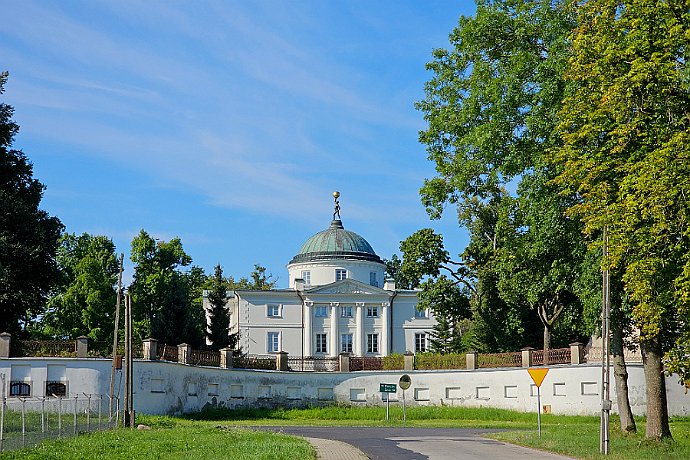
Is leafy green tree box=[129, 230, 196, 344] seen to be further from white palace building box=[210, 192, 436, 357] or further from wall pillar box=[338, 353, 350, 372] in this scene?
wall pillar box=[338, 353, 350, 372]

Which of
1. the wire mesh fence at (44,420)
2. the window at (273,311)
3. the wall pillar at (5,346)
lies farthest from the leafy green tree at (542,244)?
the window at (273,311)

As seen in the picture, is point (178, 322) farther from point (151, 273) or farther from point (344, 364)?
point (151, 273)

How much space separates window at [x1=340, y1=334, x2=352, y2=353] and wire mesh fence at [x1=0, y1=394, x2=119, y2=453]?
1538 inches

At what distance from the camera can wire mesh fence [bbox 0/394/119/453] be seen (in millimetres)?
26109

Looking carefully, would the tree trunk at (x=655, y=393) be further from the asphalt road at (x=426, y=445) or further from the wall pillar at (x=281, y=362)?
the wall pillar at (x=281, y=362)

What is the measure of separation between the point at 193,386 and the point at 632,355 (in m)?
23.5

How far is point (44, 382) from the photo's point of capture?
148ft

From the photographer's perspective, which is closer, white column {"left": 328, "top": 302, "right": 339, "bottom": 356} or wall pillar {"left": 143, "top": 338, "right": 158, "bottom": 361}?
wall pillar {"left": 143, "top": 338, "right": 158, "bottom": 361}

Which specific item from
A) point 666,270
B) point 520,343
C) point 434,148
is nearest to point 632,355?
point 520,343

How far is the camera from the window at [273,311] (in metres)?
82.4

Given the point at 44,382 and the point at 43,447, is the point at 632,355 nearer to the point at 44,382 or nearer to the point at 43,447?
the point at 44,382

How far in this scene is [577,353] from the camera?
1983 inches

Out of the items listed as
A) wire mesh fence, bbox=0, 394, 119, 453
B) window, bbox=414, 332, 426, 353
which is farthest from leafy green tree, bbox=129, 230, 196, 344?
wire mesh fence, bbox=0, 394, 119, 453

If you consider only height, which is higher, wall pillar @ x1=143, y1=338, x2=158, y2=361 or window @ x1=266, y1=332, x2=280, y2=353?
window @ x1=266, y1=332, x2=280, y2=353
